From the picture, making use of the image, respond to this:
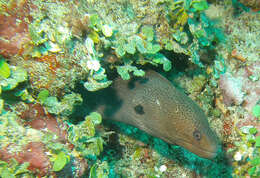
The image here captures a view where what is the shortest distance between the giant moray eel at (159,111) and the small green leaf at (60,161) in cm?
115

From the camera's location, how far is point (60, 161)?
1713 millimetres

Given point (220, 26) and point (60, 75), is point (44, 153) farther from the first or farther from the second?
point (220, 26)

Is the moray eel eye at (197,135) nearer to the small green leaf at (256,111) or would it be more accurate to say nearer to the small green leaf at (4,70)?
the small green leaf at (256,111)

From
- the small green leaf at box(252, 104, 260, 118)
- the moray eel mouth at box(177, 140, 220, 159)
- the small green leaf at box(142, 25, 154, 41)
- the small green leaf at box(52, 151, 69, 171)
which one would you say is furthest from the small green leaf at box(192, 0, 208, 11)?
the small green leaf at box(52, 151, 69, 171)

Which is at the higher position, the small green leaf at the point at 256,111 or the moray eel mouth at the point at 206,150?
the small green leaf at the point at 256,111

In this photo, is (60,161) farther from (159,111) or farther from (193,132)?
(193,132)

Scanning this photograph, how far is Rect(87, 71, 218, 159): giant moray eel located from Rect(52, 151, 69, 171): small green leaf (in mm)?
1146

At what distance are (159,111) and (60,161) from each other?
131cm

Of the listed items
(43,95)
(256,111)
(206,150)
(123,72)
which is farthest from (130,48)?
(256,111)

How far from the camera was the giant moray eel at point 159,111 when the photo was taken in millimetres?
Result: 2361

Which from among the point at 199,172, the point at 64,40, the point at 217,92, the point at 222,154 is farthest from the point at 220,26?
the point at 64,40

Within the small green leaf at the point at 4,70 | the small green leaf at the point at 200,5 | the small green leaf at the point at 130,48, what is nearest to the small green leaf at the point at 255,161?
the small green leaf at the point at 200,5

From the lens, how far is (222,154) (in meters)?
3.42

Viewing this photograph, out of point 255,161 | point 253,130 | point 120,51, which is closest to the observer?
point 120,51
